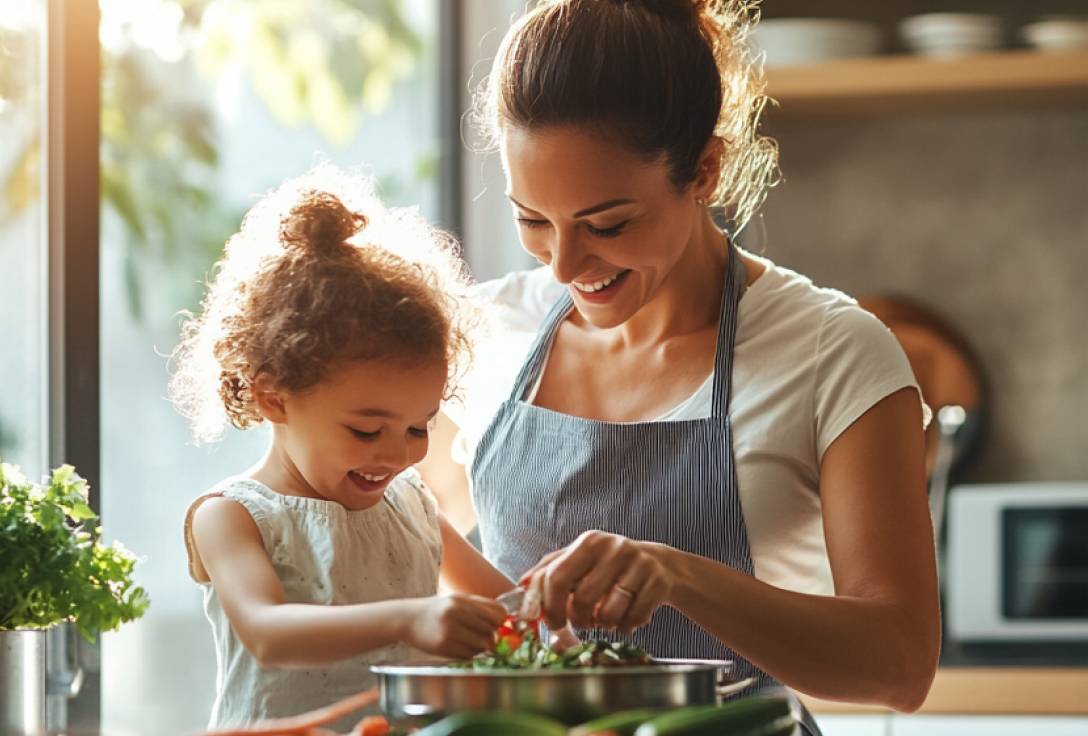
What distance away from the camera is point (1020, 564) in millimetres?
3064

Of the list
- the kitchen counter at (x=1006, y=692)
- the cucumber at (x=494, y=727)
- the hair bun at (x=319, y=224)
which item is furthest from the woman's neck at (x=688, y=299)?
the kitchen counter at (x=1006, y=692)

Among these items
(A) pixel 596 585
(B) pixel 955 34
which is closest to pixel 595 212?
(A) pixel 596 585

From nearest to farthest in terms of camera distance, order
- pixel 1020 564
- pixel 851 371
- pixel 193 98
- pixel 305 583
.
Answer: pixel 305 583
pixel 851 371
pixel 193 98
pixel 1020 564

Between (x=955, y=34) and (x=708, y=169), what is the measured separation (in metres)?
1.71

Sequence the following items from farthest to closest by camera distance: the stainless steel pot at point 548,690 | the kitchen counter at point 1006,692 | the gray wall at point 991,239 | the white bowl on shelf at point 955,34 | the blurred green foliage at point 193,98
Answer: the gray wall at point 991,239
the white bowl on shelf at point 955,34
the kitchen counter at point 1006,692
the blurred green foliage at point 193,98
the stainless steel pot at point 548,690

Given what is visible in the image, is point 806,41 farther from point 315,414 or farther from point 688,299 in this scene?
point 315,414

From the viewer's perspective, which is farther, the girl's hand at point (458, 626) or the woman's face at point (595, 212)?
the woman's face at point (595, 212)

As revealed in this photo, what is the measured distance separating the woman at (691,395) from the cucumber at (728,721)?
1.35 feet

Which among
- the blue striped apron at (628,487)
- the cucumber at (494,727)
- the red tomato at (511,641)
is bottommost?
the cucumber at (494,727)

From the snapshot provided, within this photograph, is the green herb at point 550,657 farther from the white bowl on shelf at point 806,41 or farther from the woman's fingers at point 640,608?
the white bowl on shelf at point 806,41

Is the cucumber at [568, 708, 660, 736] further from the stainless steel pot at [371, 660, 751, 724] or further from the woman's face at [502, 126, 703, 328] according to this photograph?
the woman's face at [502, 126, 703, 328]

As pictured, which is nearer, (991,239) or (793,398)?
(793,398)

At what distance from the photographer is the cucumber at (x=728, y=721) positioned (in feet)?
2.71

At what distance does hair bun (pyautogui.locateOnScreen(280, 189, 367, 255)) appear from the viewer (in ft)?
4.88
